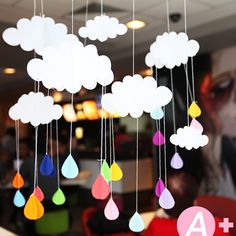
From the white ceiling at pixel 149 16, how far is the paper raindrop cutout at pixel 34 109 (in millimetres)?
1864

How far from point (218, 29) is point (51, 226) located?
2486 mm

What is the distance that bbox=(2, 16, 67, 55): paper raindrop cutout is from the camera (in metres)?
0.95

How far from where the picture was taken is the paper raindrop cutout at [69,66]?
3.05ft

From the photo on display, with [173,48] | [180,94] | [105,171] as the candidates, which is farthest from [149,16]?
[105,171]

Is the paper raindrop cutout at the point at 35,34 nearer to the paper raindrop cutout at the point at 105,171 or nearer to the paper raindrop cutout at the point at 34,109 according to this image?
the paper raindrop cutout at the point at 34,109

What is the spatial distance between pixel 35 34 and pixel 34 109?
0.21 m

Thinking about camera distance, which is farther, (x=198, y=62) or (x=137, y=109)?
(x=198, y=62)

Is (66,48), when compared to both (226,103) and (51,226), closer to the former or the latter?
(51,226)

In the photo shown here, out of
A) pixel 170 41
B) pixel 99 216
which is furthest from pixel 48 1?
pixel 170 41

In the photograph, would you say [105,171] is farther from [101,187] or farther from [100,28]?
[100,28]

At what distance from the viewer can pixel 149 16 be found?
317 centimetres

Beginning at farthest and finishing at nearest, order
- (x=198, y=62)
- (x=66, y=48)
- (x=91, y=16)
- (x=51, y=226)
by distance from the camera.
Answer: (x=198, y=62)
(x=51, y=226)
(x=91, y=16)
(x=66, y=48)

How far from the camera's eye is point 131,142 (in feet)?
20.5

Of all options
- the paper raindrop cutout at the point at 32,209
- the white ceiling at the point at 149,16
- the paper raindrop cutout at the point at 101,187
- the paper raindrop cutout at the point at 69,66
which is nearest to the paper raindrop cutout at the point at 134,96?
the paper raindrop cutout at the point at 69,66
